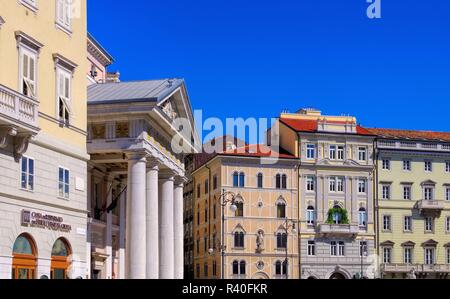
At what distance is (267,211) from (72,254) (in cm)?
6166

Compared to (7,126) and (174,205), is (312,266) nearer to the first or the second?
(174,205)

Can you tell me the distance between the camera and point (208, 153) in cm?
10219

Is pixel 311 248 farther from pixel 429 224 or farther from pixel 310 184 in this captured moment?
pixel 429 224

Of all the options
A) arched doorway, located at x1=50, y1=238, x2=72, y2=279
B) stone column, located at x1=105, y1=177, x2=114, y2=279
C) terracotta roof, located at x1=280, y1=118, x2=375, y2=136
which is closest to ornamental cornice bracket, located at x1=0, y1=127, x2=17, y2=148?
arched doorway, located at x1=50, y1=238, x2=72, y2=279

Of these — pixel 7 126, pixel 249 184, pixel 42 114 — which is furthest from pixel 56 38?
pixel 249 184

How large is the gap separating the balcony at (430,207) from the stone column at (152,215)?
184ft

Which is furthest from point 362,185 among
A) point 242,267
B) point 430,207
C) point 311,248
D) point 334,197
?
point 242,267

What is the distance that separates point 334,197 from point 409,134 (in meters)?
13.3

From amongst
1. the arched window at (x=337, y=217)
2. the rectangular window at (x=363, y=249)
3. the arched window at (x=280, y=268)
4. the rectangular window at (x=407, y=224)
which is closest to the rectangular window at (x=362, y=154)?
the arched window at (x=337, y=217)

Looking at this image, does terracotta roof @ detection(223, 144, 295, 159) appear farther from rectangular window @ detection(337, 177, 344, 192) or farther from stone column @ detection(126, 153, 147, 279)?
stone column @ detection(126, 153, 147, 279)

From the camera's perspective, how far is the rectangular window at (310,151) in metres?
Answer: 95.0

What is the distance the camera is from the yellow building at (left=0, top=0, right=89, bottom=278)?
27453 mm

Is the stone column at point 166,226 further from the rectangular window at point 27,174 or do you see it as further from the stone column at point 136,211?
the rectangular window at point 27,174

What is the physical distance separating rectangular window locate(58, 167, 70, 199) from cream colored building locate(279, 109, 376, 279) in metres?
62.8
